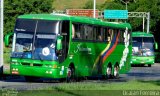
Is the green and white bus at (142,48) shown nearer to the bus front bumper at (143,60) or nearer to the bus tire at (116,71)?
the bus front bumper at (143,60)

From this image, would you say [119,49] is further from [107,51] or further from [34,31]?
[34,31]

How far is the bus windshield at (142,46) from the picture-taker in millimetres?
51188

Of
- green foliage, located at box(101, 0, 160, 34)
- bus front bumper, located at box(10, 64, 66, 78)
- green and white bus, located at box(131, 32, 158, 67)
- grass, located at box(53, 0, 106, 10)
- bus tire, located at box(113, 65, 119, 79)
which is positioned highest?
grass, located at box(53, 0, 106, 10)

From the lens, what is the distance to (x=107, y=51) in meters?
30.9

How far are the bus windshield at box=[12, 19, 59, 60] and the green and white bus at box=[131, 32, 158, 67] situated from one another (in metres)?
26.6

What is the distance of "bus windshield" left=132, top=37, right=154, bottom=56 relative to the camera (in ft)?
168

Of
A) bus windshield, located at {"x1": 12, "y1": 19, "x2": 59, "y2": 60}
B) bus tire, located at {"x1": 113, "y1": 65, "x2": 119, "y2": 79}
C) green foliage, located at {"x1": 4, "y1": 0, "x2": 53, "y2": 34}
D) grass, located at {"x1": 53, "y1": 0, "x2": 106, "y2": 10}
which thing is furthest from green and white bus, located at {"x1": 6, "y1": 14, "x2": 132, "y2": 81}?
grass, located at {"x1": 53, "y1": 0, "x2": 106, "y2": 10}

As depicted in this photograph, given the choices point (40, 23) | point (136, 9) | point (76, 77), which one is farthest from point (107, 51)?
point (136, 9)

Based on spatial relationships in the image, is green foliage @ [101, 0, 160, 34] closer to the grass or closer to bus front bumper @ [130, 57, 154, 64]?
bus front bumper @ [130, 57, 154, 64]

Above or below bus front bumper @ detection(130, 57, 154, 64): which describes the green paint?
above

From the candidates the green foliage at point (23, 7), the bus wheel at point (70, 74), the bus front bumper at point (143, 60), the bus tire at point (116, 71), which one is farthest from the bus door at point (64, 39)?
the green foliage at point (23, 7)

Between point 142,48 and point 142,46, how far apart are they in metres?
0.28

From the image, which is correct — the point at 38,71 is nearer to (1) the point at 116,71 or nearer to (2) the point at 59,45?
(2) the point at 59,45

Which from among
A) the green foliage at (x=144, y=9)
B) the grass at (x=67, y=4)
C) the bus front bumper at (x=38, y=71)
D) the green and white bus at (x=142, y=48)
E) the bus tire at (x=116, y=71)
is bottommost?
the bus tire at (x=116, y=71)
